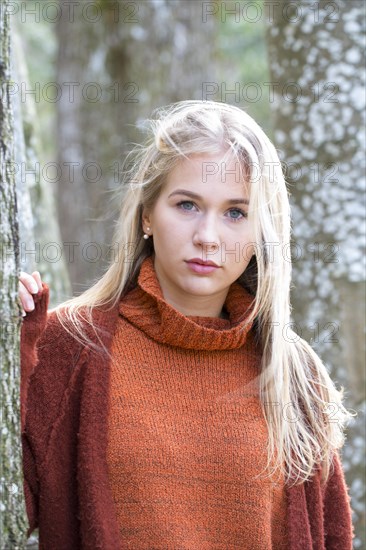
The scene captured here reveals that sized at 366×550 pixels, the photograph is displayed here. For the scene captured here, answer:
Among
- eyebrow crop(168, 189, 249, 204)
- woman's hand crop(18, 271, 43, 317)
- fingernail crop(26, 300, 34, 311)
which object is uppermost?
eyebrow crop(168, 189, 249, 204)

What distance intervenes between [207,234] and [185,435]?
59cm

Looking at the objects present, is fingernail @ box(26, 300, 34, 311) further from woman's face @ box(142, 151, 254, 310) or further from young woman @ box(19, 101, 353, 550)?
woman's face @ box(142, 151, 254, 310)

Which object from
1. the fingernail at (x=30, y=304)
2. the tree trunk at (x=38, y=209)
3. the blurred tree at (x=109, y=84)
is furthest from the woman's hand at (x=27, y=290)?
the blurred tree at (x=109, y=84)

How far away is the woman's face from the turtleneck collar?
78mm

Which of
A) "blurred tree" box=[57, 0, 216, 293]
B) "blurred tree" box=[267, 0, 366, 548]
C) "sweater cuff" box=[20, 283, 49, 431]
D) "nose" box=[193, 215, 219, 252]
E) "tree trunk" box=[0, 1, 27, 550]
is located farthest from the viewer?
"blurred tree" box=[57, 0, 216, 293]

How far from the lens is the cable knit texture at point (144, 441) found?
2.49 metres

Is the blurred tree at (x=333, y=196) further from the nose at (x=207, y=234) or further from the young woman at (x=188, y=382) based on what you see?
the nose at (x=207, y=234)

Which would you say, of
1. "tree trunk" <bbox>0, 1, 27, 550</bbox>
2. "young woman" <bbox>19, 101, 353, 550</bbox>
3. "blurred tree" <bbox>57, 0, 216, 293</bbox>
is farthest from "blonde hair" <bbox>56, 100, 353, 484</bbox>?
"blurred tree" <bbox>57, 0, 216, 293</bbox>

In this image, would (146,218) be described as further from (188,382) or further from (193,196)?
(188,382)

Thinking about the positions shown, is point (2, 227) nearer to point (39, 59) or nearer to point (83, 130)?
point (83, 130)

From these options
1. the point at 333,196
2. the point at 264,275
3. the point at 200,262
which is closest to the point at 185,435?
the point at 200,262

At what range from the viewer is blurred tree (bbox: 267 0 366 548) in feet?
11.9

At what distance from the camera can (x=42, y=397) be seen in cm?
255

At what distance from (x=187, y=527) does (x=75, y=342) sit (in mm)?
620
